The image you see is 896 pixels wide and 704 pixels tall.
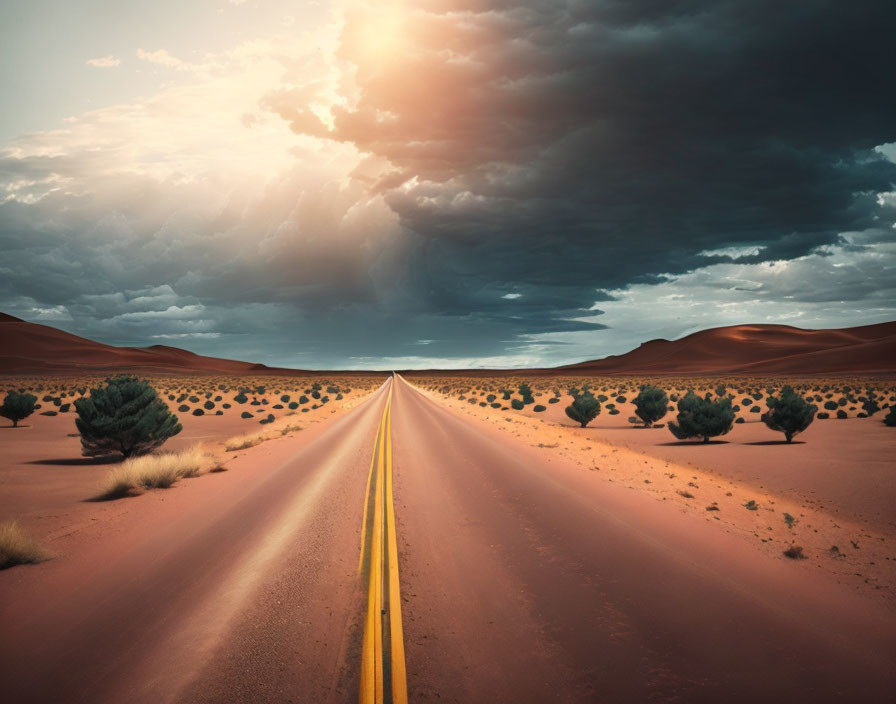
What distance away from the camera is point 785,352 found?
540 feet

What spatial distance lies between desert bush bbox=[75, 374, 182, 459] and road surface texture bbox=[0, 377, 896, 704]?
10220 mm

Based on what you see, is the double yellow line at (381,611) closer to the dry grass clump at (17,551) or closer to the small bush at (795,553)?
the dry grass clump at (17,551)

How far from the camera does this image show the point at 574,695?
4809mm

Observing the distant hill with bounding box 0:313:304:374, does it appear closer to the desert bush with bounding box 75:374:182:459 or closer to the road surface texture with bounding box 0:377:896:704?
the desert bush with bounding box 75:374:182:459

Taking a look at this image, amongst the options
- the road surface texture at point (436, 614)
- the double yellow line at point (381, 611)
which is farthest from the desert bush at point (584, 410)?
the double yellow line at point (381, 611)

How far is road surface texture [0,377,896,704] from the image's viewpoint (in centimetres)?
503

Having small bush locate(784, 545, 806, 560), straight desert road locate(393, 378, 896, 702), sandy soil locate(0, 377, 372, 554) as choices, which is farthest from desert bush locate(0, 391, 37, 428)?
small bush locate(784, 545, 806, 560)

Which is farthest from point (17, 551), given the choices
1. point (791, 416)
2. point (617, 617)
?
point (791, 416)

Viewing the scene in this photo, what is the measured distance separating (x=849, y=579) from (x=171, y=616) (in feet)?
29.6

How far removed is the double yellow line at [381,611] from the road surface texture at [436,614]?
25 millimetres

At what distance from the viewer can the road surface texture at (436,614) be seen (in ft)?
16.5

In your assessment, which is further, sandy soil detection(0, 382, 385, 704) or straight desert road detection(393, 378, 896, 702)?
sandy soil detection(0, 382, 385, 704)

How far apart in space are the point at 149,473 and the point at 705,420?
72.2 ft

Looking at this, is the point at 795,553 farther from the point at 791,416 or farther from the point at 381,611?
the point at 791,416
